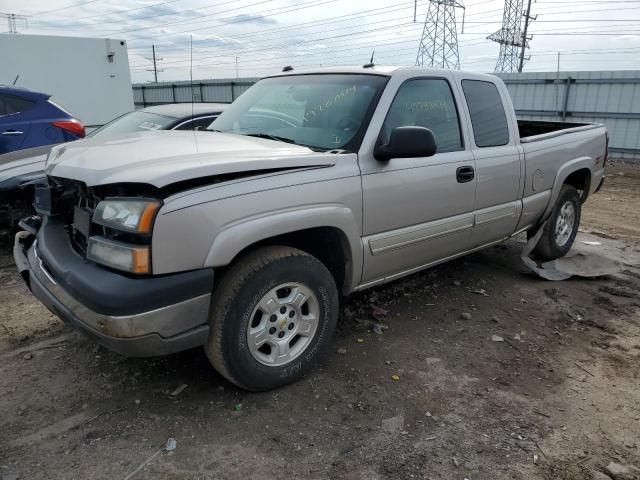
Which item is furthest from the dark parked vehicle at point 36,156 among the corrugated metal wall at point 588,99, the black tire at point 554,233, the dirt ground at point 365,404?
the corrugated metal wall at point 588,99

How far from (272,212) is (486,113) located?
2.45m

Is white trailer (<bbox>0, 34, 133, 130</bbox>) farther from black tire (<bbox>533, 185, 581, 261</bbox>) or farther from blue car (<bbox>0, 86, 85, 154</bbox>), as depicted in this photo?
black tire (<bbox>533, 185, 581, 261</bbox>)

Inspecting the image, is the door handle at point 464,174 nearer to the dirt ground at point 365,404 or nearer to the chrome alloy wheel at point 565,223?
the dirt ground at point 365,404

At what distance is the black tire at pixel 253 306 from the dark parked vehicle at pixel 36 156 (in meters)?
1.97

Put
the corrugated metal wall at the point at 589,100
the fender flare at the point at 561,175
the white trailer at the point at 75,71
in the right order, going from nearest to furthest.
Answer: the fender flare at the point at 561,175
the white trailer at the point at 75,71
the corrugated metal wall at the point at 589,100

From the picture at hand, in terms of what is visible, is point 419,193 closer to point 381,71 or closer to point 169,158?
point 381,71

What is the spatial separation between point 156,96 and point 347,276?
22767mm

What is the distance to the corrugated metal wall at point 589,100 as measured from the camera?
13.9 metres

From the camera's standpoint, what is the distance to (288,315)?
2941mm

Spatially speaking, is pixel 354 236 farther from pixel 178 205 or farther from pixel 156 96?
pixel 156 96

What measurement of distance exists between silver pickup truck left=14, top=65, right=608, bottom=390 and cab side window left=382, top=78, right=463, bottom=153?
0.5 inches

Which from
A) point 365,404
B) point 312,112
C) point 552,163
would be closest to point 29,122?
point 312,112

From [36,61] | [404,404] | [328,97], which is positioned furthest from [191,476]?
[36,61]

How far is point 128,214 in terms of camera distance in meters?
2.39
